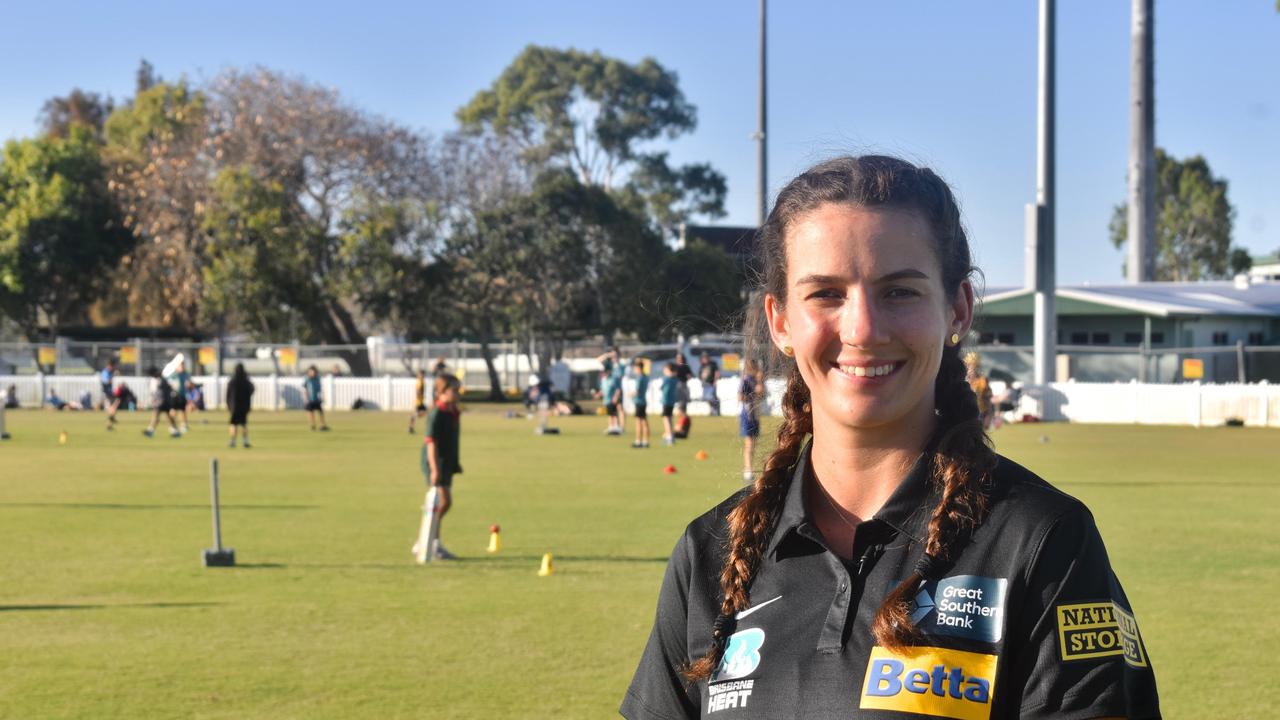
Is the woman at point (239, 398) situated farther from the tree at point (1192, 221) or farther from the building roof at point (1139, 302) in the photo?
the tree at point (1192, 221)

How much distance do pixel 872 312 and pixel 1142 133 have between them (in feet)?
192

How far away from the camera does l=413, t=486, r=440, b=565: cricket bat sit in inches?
527

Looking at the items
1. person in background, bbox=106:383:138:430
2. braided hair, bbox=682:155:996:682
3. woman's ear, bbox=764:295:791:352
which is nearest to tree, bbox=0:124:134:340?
person in background, bbox=106:383:138:430

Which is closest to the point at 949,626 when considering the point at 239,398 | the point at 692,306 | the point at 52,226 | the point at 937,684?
the point at 937,684

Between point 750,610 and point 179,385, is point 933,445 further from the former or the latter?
point 179,385

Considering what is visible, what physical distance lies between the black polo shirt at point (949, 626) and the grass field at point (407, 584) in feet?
2.74

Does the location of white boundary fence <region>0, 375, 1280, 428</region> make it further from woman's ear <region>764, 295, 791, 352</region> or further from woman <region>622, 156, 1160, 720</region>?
woman <region>622, 156, 1160, 720</region>

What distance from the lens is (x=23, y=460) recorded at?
26.8 meters

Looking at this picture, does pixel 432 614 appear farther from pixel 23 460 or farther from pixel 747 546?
pixel 23 460

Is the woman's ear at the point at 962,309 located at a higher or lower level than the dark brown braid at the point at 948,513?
higher

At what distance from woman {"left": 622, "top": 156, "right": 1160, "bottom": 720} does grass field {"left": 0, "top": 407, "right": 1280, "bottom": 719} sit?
71cm

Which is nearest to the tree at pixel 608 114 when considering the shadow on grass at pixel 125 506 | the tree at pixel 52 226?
the tree at pixel 52 226

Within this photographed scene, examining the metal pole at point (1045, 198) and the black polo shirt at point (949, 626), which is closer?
the black polo shirt at point (949, 626)

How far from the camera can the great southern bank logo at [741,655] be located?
7.95ft
